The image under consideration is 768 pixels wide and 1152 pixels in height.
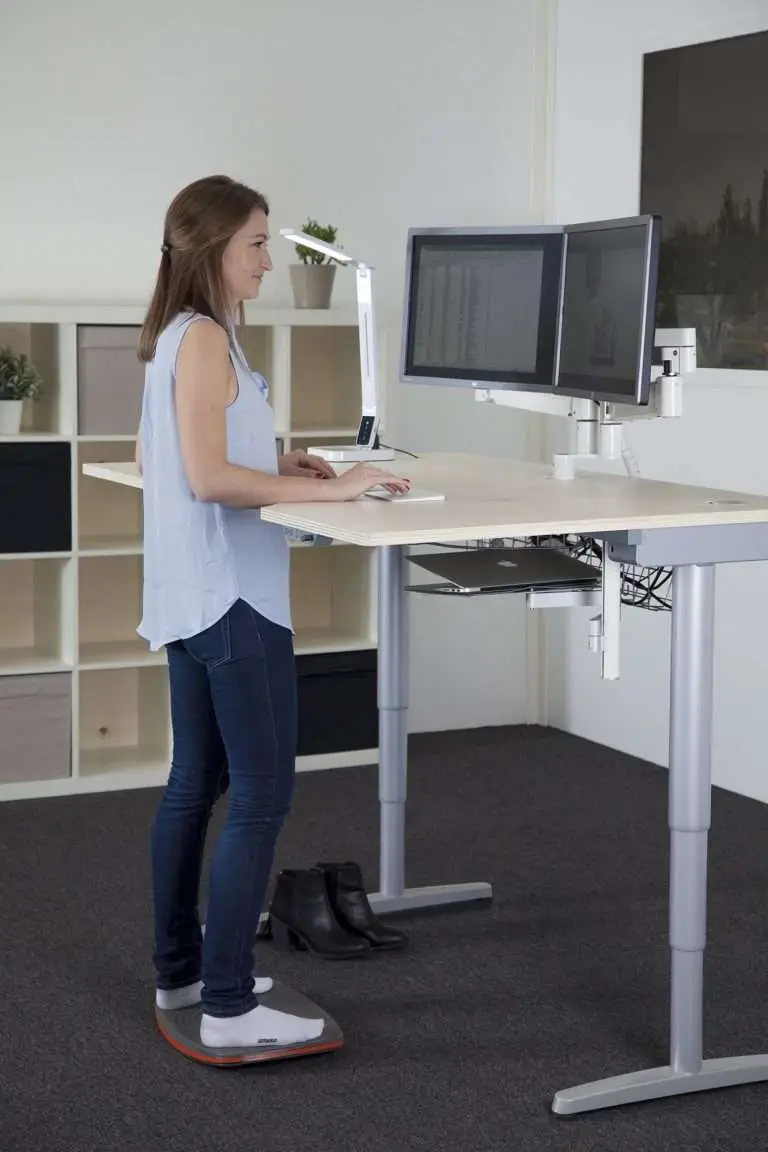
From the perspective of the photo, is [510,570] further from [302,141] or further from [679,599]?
[302,141]

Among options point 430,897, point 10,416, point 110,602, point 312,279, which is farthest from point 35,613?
point 430,897

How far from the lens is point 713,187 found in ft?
15.5

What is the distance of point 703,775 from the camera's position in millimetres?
2838

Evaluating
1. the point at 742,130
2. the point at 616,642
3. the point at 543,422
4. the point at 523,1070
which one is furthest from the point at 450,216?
the point at 523,1070

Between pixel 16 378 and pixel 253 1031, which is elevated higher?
pixel 16 378

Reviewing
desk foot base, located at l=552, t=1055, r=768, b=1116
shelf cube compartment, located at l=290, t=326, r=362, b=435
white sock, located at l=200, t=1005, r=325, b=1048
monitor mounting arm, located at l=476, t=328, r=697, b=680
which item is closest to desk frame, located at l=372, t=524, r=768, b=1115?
desk foot base, located at l=552, t=1055, r=768, b=1116

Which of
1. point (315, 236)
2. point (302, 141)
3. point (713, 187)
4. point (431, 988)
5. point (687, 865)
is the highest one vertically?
point (302, 141)

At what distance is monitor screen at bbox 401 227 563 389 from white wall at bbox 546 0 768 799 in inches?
48.2

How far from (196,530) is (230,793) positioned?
494 millimetres

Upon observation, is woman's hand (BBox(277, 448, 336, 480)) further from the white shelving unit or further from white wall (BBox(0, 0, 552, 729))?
white wall (BBox(0, 0, 552, 729))

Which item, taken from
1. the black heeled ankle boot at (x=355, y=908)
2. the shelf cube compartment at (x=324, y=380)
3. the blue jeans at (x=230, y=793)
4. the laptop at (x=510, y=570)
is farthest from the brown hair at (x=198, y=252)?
the shelf cube compartment at (x=324, y=380)

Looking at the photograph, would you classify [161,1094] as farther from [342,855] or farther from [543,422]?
[543,422]

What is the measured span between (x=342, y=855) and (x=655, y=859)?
794mm

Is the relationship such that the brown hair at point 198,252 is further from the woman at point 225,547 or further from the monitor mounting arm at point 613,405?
the monitor mounting arm at point 613,405
